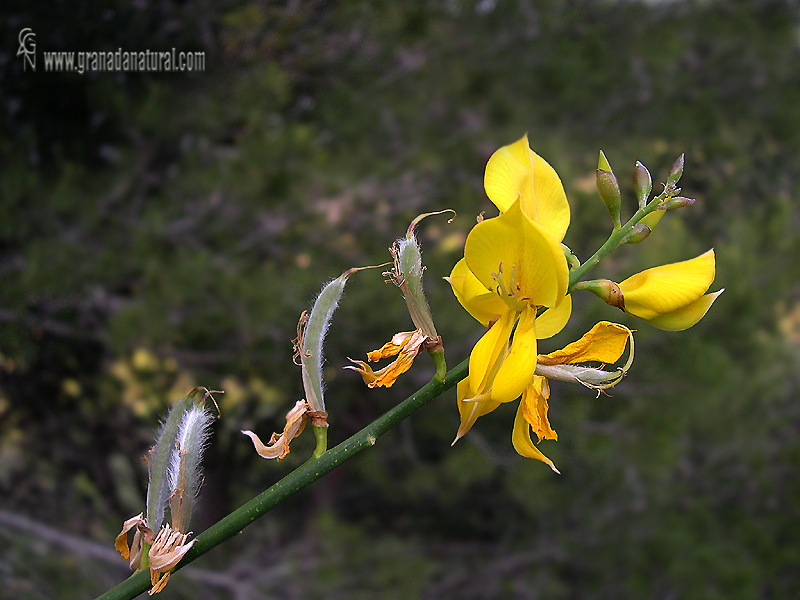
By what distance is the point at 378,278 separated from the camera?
7.94ft

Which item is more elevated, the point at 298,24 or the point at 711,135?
the point at 298,24

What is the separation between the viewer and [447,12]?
3.29 m

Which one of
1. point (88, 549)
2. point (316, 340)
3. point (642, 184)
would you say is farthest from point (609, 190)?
point (88, 549)

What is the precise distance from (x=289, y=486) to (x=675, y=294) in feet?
1.09

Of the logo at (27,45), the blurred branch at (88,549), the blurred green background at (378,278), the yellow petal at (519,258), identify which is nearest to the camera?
the yellow petal at (519,258)

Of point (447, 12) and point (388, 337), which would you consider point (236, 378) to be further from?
point (447, 12)

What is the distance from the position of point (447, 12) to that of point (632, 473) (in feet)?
8.32

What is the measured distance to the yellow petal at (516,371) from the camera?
1.63 ft

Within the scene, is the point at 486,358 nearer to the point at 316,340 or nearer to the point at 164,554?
the point at 316,340

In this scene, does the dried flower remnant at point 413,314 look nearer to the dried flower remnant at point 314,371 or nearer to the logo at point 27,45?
the dried flower remnant at point 314,371

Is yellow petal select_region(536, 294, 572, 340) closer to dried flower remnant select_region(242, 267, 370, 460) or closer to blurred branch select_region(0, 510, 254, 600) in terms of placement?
dried flower remnant select_region(242, 267, 370, 460)

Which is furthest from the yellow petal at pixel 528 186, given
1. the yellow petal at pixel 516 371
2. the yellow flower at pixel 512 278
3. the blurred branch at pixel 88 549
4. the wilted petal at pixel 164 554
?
the blurred branch at pixel 88 549

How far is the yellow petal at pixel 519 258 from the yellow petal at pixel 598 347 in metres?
0.07

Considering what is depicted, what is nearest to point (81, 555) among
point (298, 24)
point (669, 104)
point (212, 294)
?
point (212, 294)
